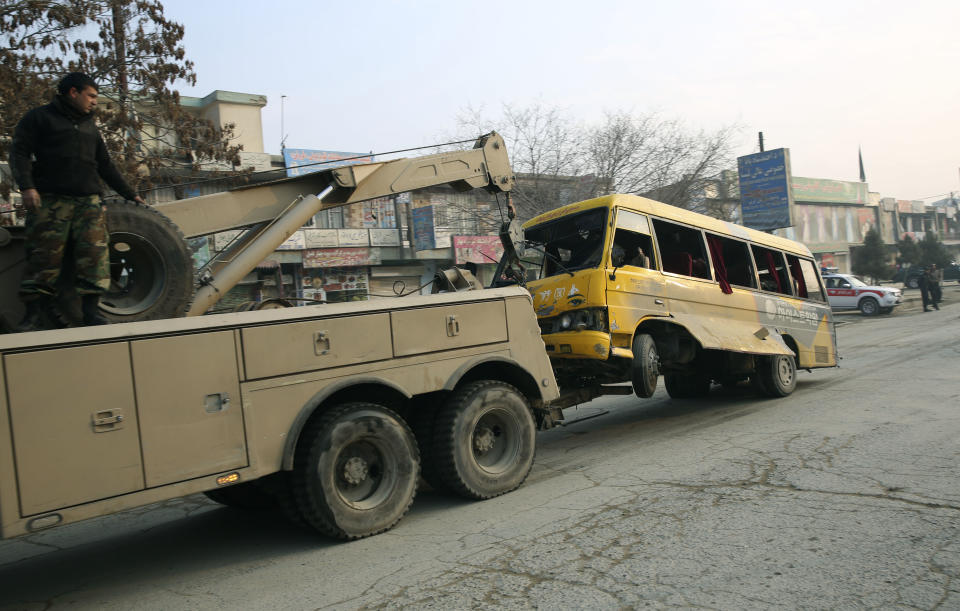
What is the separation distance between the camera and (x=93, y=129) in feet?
15.0

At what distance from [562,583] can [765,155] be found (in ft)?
89.9

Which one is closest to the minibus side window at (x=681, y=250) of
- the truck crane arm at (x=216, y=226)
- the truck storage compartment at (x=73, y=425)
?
the truck crane arm at (x=216, y=226)

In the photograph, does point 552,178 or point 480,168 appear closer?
point 480,168

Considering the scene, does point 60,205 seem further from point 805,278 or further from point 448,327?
point 805,278

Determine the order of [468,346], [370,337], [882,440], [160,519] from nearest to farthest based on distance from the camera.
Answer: [370,337] → [468,346] → [160,519] → [882,440]

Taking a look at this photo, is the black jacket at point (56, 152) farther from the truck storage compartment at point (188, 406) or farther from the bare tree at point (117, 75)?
the bare tree at point (117, 75)

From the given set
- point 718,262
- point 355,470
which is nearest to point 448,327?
point 355,470

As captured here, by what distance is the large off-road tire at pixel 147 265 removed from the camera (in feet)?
15.1

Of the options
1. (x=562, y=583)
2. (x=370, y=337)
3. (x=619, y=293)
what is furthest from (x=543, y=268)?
(x=562, y=583)

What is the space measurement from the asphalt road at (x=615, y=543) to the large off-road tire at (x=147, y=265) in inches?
71.5

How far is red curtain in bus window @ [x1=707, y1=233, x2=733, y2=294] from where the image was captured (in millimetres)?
8914

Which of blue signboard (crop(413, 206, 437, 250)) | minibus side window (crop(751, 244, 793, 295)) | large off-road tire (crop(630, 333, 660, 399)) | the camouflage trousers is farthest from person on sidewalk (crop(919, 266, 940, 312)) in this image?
the camouflage trousers

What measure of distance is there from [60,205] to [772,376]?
9050 millimetres

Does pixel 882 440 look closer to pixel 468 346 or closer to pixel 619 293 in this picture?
pixel 619 293
